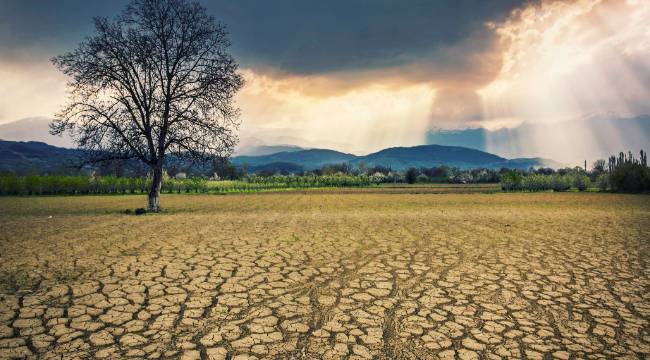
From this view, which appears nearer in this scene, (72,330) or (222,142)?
(72,330)

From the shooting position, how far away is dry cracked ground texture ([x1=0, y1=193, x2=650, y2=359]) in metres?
4.56

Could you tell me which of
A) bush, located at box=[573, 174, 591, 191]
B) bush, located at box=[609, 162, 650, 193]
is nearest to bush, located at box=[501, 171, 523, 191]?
bush, located at box=[573, 174, 591, 191]

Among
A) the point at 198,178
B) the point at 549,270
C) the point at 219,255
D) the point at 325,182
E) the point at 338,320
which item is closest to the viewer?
the point at 338,320

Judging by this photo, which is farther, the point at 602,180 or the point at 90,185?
the point at 602,180

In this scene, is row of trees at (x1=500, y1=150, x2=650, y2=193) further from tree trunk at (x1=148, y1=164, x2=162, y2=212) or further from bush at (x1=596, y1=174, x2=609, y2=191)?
tree trunk at (x1=148, y1=164, x2=162, y2=212)

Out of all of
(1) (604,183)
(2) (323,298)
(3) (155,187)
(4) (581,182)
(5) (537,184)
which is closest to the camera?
(2) (323,298)

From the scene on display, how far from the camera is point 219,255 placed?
9812 mm

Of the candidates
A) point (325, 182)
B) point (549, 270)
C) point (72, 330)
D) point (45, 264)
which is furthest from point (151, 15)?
point (325, 182)

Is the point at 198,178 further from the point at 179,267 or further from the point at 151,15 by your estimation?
the point at 179,267

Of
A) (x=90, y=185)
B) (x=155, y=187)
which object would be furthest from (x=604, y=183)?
(x=90, y=185)

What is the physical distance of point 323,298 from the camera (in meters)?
6.39

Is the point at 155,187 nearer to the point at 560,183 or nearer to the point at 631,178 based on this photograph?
the point at 631,178

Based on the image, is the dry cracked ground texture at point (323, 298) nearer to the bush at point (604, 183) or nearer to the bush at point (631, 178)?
the bush at point (631, 178)

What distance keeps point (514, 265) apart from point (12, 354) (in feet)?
33.7
